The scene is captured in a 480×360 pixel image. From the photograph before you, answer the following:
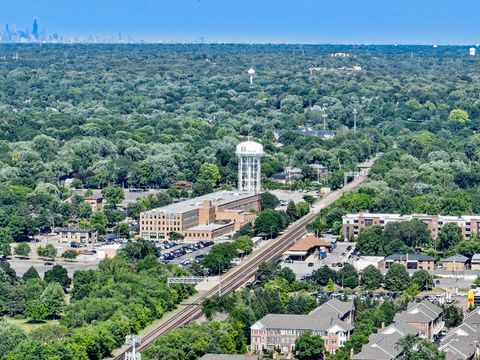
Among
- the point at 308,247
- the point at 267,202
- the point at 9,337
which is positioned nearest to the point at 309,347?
the point at 9,337

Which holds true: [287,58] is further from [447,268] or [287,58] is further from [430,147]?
[447,268]

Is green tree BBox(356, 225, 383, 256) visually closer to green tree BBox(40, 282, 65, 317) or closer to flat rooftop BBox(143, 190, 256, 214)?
flat rooftop BBox(143, 190, 256, 214)

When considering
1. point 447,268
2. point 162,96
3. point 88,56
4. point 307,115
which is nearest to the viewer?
point 447,268

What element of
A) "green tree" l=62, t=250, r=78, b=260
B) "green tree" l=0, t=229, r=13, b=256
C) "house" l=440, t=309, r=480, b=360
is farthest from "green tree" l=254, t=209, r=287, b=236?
"house" l=440, t=309, r=480, b=360

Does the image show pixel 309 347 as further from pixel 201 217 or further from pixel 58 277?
pixel 201 217

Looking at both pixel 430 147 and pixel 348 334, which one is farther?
pixel 430 147

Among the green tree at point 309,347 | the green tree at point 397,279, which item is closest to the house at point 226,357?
the green tree at point 309,347

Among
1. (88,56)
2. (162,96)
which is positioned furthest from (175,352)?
(88,56)
